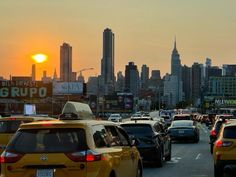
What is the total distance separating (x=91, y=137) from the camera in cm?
1019

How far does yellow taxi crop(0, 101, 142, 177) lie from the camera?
32.4 ft

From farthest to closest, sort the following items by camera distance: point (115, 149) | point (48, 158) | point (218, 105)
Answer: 1. point (218, 105)
2. point (115, 149)
3. point (48, 158)

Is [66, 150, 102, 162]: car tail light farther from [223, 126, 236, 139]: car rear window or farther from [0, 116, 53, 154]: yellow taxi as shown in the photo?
[0, 116, 53, 154]: yellow taxi

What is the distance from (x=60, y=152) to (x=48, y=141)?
1.08 ft

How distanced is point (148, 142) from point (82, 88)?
10679 cm

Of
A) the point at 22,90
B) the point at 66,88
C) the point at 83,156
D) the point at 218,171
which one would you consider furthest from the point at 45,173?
the point at 66,88

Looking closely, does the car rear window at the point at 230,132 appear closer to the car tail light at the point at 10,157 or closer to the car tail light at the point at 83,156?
the car tail light at the point at 83,156

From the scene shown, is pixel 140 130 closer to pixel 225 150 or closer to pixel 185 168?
pixel 185 168

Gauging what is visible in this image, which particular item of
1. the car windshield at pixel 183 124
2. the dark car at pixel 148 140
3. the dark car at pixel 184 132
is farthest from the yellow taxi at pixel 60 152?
the car windshield at pixel 183 124

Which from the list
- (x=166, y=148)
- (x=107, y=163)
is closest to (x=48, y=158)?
(x=107, y=163)

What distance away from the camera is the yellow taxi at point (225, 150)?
14.4 meters

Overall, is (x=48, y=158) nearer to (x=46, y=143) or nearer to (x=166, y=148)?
(x=46, y=143)

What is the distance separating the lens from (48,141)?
10148 millimetres

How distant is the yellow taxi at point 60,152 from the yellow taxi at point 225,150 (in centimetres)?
446
